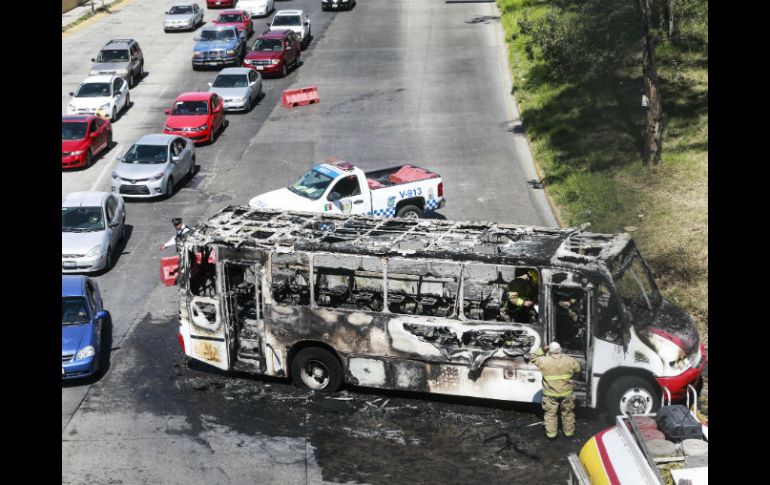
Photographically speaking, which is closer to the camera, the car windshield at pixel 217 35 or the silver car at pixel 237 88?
the silver car at pixel 237 88

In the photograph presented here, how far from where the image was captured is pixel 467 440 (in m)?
15.3

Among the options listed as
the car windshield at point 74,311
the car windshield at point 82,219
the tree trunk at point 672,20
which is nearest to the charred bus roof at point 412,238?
the car windshield at point 74,311

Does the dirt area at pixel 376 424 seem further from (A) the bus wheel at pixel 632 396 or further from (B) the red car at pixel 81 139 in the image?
(B) the red car at pixel 81 139

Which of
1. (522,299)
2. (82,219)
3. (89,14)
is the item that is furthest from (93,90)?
(522,299)

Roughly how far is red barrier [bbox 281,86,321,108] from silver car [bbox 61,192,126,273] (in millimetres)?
15499

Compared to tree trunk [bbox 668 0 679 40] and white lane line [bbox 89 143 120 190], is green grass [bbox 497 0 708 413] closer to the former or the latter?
tree trunk [bbox 668 0 679 40]

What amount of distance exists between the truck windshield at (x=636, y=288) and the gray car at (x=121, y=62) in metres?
31.3

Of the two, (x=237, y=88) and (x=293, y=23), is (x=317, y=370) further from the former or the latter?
(x=293, y=23)

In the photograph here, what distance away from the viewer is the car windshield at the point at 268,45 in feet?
144

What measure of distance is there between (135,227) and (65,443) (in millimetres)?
11927

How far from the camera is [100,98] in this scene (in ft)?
124

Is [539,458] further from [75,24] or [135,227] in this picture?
[75,24]

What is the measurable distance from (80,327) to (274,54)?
1069 inches
